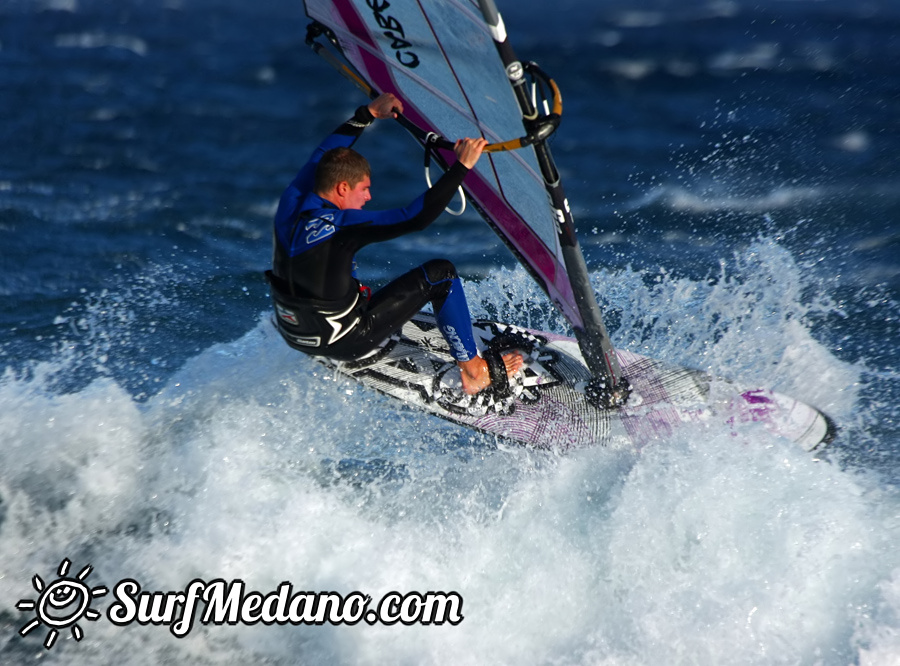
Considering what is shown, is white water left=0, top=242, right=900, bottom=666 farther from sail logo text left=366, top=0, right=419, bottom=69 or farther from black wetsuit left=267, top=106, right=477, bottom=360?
sail logo text left=366, top=0, right=419, bottom=69

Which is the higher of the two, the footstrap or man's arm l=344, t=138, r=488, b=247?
man's arm l=344, t=138, r=488, b=247

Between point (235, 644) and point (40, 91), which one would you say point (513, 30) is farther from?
point (235, 644)

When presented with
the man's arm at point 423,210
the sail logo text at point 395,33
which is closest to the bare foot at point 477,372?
the man's arm at point 423,210

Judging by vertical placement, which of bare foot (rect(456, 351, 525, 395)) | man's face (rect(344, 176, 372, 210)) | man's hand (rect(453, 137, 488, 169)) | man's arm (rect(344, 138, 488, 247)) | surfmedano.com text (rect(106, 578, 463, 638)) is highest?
man's hand (rect(453, 137, 488, 169))

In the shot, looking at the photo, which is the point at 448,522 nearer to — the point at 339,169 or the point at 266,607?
the point at 266,607

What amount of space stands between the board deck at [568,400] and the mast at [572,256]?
0.50 ft

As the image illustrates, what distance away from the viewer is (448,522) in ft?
16.6

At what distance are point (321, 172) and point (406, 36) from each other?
2.87ft

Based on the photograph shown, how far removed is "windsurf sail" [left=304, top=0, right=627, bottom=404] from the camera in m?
3.61

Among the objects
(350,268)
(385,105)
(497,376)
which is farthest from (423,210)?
(497,376)

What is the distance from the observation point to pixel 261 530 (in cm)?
504

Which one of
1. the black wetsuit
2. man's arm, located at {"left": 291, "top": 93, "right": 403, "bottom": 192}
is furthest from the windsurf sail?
the black wetsuit

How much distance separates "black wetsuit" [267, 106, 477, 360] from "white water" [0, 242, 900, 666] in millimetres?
886

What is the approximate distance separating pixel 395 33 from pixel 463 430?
258 centimetres
